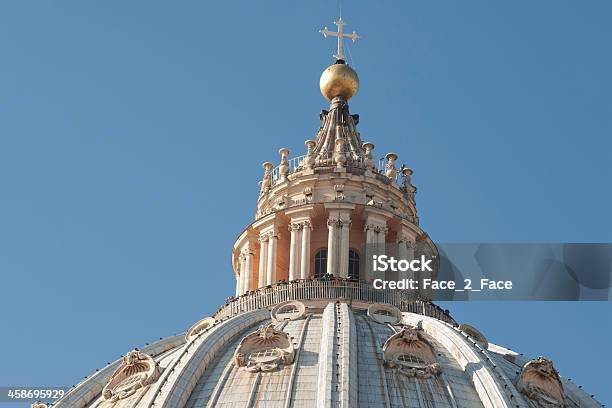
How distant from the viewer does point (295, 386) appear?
205 ft

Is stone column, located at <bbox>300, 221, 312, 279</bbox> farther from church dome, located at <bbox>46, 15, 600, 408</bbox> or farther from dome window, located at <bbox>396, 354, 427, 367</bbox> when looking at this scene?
dome window, located at <bbox>396, 354, 427, 367</bbox>

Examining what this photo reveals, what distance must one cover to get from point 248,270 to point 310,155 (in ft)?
19.0

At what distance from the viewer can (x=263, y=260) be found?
7544 centimetres

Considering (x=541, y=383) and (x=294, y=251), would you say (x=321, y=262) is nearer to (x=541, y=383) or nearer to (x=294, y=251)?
(x=294, y=251)

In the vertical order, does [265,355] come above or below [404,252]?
below

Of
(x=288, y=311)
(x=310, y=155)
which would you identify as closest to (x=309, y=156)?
(x=310, y=155)

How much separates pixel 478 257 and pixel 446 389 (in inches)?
188

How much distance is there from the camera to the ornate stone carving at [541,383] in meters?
64.8

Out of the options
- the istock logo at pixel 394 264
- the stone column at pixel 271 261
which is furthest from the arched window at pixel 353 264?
the stone column at pixel 271 261

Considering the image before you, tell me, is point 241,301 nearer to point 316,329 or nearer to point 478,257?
point 316,329

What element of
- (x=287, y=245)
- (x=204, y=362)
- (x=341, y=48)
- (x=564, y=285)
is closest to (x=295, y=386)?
(x=204, y=362)

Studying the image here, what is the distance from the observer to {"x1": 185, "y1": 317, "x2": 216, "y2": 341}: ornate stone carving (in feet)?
232

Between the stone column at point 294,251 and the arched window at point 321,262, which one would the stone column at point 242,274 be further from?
the arched window at point 321,262

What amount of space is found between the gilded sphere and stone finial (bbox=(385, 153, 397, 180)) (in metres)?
4.17
